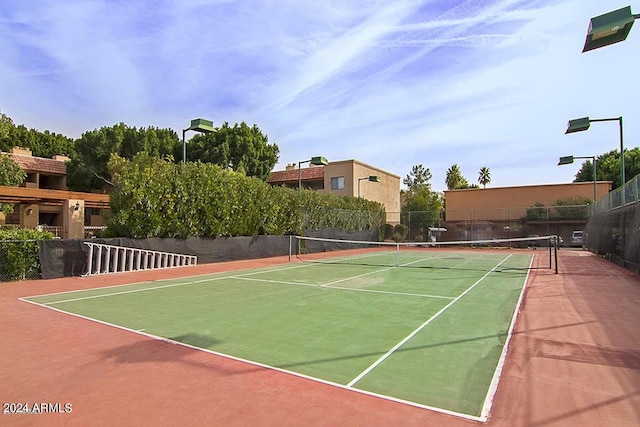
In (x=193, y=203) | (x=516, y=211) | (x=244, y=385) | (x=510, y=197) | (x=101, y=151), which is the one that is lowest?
(x=244, y=385)

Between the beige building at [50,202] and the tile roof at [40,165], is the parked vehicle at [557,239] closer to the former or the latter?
the beige building at [50,202]

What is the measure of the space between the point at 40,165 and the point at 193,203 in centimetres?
2937

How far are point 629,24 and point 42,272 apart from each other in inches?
610

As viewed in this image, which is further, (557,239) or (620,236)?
(557,239)

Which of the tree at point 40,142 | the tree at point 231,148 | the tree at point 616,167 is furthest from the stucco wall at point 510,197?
the tree at point 40,142

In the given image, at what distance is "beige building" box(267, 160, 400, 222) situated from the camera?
38.8 m

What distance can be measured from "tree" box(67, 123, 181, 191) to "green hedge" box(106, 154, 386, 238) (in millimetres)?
18933

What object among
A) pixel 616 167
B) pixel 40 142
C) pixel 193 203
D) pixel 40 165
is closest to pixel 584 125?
pixel 193 203

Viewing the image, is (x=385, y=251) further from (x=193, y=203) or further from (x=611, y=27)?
(x=611, y=27)

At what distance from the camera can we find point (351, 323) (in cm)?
671

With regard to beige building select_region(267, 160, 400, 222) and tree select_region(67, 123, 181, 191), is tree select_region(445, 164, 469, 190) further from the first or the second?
tree select_region(67, 123, 181, 191)

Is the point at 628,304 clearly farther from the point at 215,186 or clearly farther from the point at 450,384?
the point at 215,186

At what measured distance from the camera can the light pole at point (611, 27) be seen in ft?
21.4

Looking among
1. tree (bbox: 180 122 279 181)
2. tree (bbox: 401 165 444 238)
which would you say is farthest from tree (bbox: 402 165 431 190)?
tree (bbox: 180 122 279 181)
